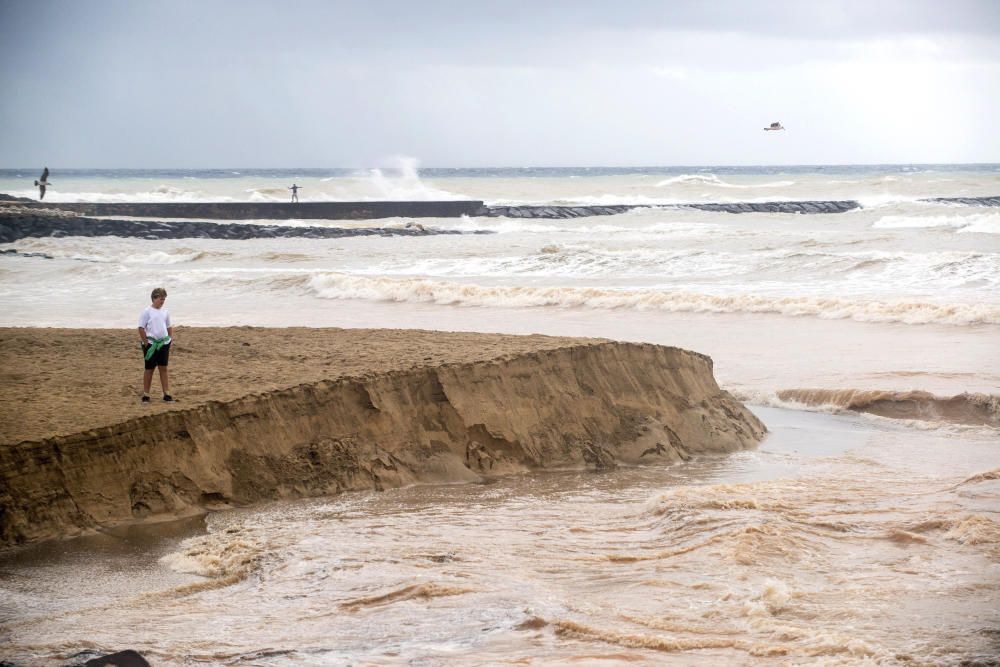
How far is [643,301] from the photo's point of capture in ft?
70.6

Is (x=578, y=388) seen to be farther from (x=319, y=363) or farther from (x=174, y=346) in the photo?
(x=174, y=346)

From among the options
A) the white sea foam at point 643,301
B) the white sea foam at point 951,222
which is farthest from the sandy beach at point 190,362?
the white sea foam at point 951,222

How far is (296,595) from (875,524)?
4.00 m

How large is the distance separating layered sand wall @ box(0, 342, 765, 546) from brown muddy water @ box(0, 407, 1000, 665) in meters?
0.29

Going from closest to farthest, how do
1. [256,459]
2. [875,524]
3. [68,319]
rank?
[875,524] < [256,459] < [68,319]

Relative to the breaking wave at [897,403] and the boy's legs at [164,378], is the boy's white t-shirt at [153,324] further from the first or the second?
the breaking wave at [897,403]

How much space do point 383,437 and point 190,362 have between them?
8.19 feet

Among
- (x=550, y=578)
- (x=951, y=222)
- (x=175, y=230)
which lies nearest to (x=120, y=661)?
(x=550, y=578)

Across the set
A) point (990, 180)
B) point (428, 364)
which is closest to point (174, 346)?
point (428, 364)

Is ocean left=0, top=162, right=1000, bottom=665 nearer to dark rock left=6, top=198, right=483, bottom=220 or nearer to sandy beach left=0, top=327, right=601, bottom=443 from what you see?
sandy beach left=0, top=327, right=601, bottom=443

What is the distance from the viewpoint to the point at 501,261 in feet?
101

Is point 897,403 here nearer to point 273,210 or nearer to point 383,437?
point 383,437

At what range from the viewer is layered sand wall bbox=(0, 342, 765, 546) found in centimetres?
757

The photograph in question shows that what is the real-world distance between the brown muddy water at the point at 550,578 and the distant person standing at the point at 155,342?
58.3 inches
